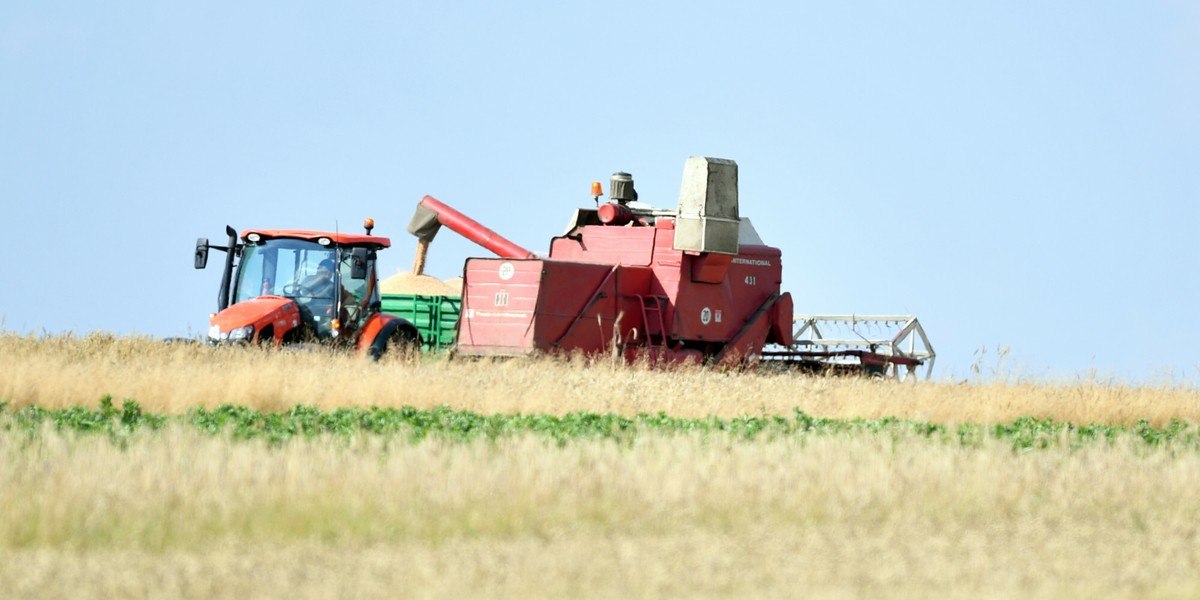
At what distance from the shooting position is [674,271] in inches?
805

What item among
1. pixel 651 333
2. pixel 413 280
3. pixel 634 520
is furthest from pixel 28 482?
pixel 413 280

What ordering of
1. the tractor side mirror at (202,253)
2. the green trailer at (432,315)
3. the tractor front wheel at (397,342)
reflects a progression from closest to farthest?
the tractor side mirror at (202,253), the tractor front wheel at (397,342), the green trailer at (432,315)

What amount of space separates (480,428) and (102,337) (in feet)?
29.2

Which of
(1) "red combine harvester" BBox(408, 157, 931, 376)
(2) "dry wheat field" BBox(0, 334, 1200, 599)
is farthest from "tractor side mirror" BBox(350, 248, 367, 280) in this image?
(2) "dry wheat field" BBox(0, 334, 1200, 599)

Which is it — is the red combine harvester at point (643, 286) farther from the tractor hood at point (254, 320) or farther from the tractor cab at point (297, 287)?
the tractor hood at point (254, 320)

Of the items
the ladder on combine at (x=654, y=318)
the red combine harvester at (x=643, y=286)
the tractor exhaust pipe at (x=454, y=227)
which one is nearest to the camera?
the red combine harvester at (x=643, y=286)

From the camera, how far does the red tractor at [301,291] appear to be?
56.5ft

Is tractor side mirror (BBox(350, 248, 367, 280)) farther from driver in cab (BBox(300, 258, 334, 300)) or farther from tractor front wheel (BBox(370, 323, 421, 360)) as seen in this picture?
tractor front wheel (BBox(370, 323, 421, 360))

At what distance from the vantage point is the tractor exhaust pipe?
22.1 m

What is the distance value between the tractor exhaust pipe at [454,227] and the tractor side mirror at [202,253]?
5367 mm

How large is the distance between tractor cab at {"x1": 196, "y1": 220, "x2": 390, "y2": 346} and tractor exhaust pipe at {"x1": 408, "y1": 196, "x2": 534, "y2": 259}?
4215 mm

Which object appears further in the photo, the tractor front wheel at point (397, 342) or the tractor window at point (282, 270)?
the tractor front wheel at point (397, 342)

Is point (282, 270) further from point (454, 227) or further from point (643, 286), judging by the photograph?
point (454, 227)

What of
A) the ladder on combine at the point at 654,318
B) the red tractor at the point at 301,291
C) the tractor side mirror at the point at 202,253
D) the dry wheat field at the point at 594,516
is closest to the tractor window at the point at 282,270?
the red tractor at the point at 301,291
